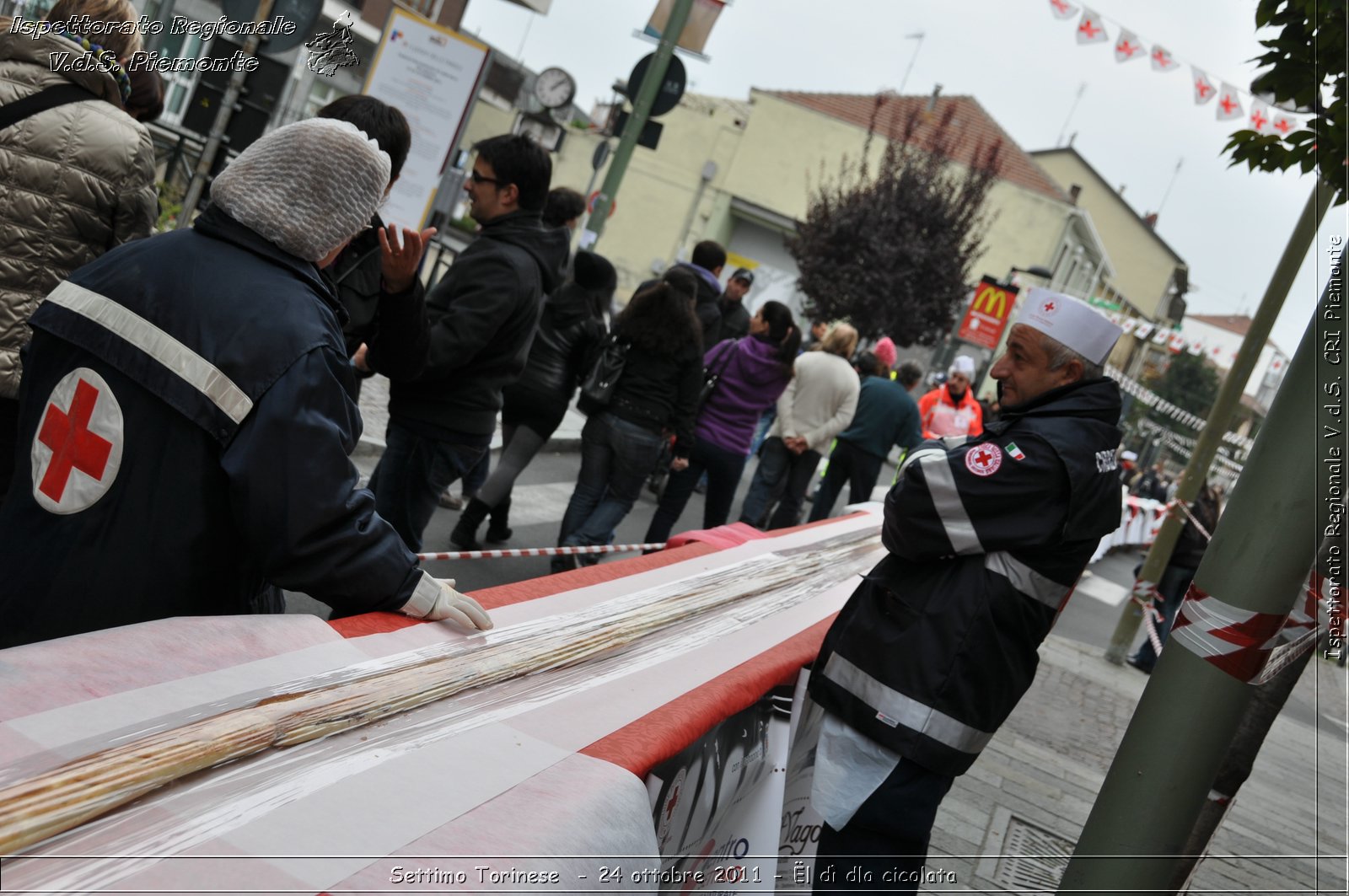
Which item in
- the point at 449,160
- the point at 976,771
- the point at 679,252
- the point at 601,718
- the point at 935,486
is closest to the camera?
the point at 601,718

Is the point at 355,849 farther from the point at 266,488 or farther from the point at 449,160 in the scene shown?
the point at 449,160

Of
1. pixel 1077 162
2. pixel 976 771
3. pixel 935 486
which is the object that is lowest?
pixel 976 771

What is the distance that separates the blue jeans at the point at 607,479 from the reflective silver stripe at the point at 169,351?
163 inches

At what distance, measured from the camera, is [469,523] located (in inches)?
241

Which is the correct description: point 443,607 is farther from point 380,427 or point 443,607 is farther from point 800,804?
point 380,427

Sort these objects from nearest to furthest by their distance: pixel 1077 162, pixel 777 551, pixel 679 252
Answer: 1. pixel 777 551
2. pixel 679 252
3. pixel 1077 162

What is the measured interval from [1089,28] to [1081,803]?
30.6ft

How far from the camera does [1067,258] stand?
4184 cm

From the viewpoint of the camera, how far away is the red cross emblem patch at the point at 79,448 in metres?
1.88

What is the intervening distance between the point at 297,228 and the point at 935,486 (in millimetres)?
1579

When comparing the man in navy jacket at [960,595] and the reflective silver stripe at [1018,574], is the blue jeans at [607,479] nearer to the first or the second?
the man in navy jacket at [960,595]

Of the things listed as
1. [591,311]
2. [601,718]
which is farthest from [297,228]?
[591,311]

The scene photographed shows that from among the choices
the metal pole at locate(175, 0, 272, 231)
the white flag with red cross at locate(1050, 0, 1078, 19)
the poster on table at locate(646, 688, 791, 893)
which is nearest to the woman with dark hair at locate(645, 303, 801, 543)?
the poster on table at locate(646, 688, 791, 893)

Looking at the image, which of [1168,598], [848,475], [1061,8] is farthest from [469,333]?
[1061,8]
